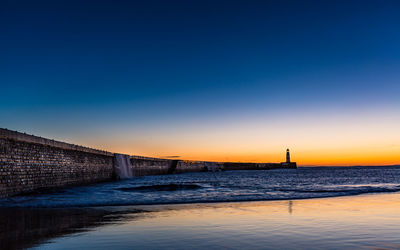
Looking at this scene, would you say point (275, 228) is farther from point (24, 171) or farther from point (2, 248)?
point (24, 171)

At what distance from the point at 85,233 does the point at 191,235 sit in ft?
6.58

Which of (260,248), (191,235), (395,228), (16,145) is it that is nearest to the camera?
(260,248)

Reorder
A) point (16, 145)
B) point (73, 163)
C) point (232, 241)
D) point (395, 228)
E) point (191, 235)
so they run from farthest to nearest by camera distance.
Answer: point (73, 163) → point (16, 145) → point (395, 228) → point (191, 235) → point (232, 241)

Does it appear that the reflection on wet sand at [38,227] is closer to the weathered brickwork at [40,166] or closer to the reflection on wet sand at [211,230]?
the reflection on wet sand at [211,230]

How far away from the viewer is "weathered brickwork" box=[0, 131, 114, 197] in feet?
58.3

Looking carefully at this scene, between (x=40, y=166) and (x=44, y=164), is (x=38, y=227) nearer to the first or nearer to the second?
(x=40, y=166)

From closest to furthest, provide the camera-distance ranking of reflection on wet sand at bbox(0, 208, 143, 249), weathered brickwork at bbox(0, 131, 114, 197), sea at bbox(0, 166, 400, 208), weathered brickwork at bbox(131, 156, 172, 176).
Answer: reflection on wet sand at bbox(0, 208, 143, 249), sea at bbox(0, 166, 400, 208), weathered brickwork at bbox(0, 131, 114, 197), weathered brickwork at bbox(131, 156, 172, 176)

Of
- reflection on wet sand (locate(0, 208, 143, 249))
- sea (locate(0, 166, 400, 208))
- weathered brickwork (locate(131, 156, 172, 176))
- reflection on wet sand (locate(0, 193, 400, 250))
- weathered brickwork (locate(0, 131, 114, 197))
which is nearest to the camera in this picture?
reflection on wet sand (locate(0, 193, 400, 250))

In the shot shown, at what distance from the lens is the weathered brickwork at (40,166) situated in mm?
17766

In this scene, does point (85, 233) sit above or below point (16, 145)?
below

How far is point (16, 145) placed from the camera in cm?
1931

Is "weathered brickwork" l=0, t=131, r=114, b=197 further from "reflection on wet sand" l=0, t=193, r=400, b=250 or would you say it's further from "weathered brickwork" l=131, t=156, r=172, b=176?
"weathered brickwork" l=131, t=156, r=172, b=176

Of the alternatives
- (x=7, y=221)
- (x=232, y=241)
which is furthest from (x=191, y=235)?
(x=7, y=221)

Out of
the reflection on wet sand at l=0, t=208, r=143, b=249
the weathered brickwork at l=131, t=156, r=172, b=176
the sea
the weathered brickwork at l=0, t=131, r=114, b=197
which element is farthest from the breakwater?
the weathered brickwork at l=131, t=156, r=172, b=176
